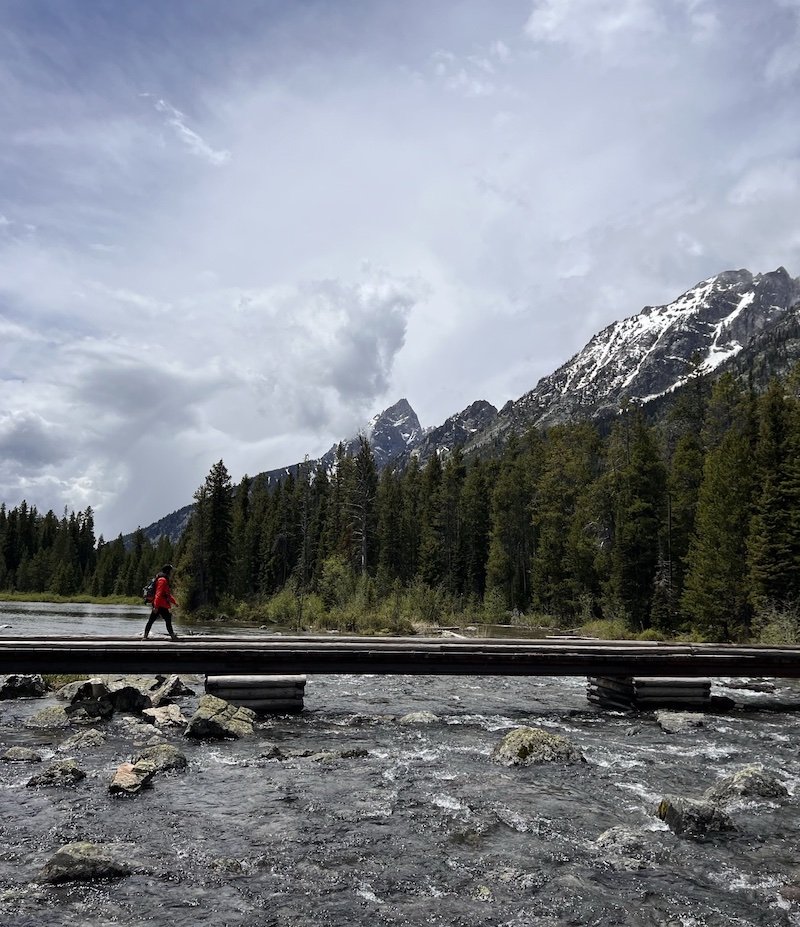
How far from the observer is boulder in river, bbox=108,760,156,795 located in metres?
11.4

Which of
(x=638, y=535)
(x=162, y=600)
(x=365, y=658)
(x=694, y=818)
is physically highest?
(x=638, y=535)

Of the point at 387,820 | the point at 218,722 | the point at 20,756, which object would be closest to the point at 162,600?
the point at 218,722

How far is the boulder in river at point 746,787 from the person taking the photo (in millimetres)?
12078

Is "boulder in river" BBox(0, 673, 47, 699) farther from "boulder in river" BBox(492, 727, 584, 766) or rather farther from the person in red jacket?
"boulder in river" BBox(492, 727, 584, 766)

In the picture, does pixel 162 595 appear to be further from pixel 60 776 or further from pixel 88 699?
pixel 60 776

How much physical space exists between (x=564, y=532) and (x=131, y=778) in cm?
6075

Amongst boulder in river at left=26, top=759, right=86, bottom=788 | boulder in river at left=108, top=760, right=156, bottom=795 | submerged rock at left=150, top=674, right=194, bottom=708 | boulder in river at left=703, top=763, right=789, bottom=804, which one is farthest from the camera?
submerged rock at left=150, top=674, right=194, bottom=708

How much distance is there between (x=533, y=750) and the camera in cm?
1469

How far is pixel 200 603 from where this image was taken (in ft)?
257

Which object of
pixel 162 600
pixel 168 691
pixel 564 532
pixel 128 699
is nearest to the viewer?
pixel 128 699

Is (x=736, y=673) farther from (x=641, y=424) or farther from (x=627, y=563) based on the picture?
(x=641, y=424)

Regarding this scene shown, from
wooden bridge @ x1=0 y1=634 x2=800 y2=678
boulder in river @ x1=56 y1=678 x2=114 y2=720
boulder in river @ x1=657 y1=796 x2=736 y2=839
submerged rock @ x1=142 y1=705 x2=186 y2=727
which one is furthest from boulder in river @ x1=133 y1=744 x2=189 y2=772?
boulder in river @ x1=657 y1=796 x2=736 y2=839

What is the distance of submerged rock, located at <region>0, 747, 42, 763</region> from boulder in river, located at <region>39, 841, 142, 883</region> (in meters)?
5.62

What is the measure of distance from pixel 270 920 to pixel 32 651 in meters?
14.7
